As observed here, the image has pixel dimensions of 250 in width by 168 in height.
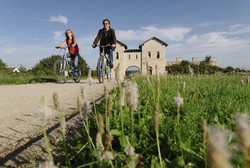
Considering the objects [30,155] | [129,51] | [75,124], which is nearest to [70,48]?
[75,124]

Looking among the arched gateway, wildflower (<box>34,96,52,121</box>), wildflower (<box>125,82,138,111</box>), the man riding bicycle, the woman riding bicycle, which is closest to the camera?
wildflower (<box>34,96,52,121</box>)

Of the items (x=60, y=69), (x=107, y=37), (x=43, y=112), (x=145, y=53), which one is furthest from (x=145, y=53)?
(x=43, y=112)

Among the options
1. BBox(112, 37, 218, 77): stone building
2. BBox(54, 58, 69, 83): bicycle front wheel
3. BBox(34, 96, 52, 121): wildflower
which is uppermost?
BBox(112, 37, 218, 77): stone building

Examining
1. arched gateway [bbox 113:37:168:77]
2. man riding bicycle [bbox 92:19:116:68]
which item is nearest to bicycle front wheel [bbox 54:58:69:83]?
man riding bicycle [bbox 92:19:116:68]

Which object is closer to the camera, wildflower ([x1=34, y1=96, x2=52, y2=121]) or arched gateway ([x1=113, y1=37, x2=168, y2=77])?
wildflower ([x1=34, y1=96, x2=52, y2=121])

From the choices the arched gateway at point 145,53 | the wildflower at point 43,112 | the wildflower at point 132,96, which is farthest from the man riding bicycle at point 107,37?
the arched gateway at point 145,53

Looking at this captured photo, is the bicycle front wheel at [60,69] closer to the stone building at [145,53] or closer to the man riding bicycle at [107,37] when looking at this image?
the man riding bicycle at [107,37]

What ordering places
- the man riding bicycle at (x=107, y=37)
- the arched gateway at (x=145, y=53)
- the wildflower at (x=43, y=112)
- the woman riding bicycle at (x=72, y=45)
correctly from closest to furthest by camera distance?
the wildflower at (x=43, y=112)
the man riding bicycle at (x=107, y=37)
the woman riding bicycle at (x=72, y=45)
the arched gateway at (x=145, y=53)

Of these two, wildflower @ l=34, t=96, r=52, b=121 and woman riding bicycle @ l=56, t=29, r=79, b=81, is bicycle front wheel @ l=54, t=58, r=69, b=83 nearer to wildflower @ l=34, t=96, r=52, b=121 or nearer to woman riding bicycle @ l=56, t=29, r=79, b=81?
woman riding bicycle @ l=56, t=29, r=79, b=81

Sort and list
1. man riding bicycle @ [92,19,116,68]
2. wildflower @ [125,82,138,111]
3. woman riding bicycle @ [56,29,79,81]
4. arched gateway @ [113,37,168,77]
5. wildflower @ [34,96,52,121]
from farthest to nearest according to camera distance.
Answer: arched gateway @ [113,37,168,77]
woman riding bicycle @ [56,29,79,81]
man riding bicycle @ [92,19,116,68]
wildflower @ [125,82,138,111]
wildflower @ [34,96,52,121]

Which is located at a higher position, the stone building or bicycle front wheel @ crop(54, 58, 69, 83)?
the stone building

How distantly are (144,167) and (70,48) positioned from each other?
700cm

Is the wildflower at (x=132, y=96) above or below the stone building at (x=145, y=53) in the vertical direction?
below

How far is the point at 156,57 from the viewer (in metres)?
38.9
